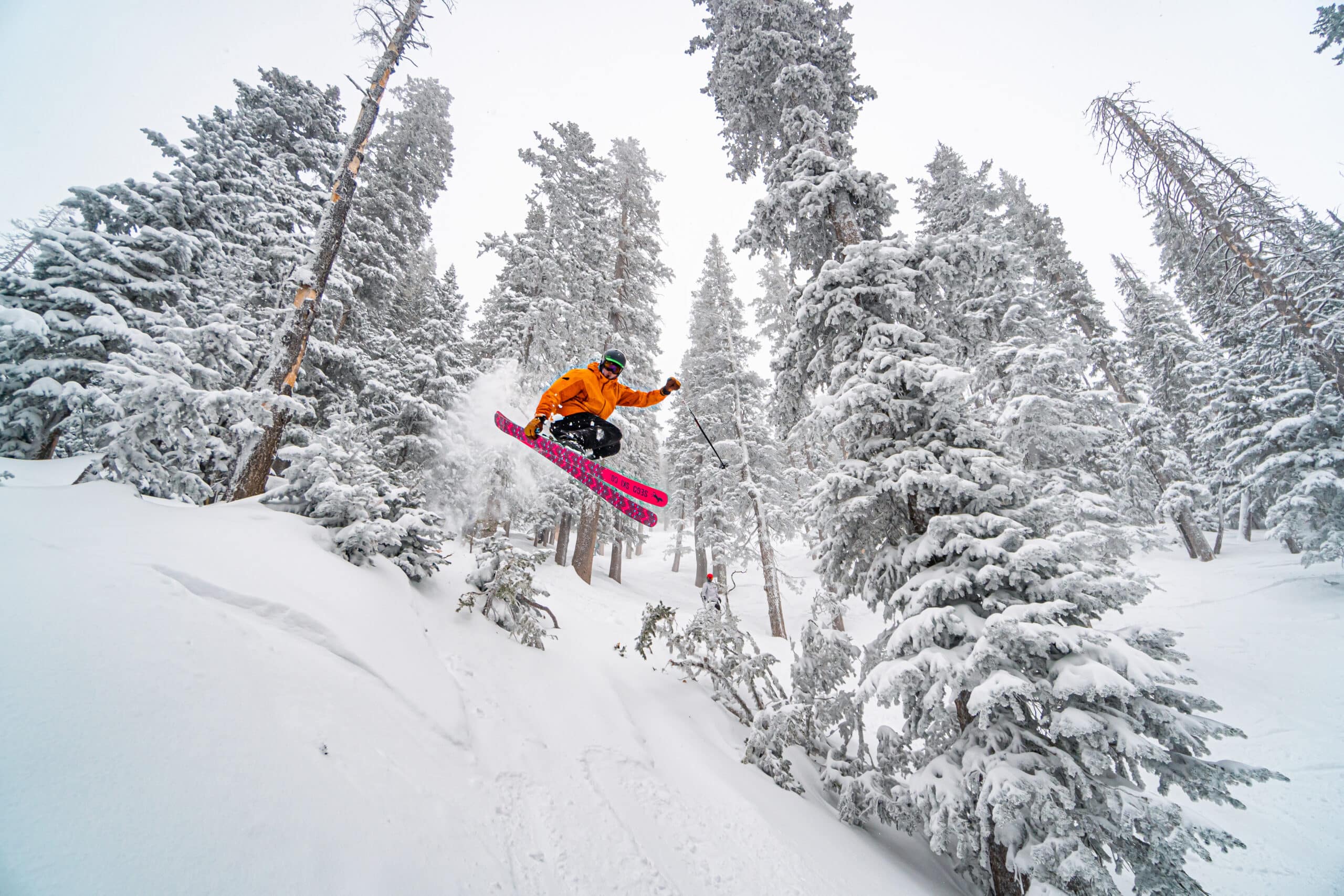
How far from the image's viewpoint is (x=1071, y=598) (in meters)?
5.03

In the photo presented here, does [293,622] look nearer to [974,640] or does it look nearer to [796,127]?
[974,640]

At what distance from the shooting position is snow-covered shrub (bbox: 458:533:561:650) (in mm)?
6930

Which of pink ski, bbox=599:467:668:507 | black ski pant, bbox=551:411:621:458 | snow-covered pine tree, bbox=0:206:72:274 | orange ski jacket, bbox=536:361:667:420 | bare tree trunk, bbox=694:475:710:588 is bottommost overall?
bare tree trunk, bbox=694:475:710:588

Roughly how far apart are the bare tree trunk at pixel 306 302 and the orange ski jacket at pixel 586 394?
177 inches

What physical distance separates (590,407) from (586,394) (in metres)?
0.23

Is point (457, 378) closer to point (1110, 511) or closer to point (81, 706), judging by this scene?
point (81, 706)

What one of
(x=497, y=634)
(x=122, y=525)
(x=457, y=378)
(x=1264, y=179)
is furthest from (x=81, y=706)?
(x=457, y=378)

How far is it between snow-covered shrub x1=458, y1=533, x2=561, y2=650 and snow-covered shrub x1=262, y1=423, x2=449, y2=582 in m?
0.71

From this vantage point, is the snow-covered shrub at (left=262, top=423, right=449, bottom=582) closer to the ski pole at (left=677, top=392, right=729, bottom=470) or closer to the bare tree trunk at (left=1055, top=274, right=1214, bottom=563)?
the ski pole at (left=677, top=392, right=729, bottom=470)

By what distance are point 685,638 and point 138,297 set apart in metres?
15.2

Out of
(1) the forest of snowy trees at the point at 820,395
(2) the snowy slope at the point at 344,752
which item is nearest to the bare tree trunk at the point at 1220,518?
(1) the forest of snowy trees at the point at 820,395

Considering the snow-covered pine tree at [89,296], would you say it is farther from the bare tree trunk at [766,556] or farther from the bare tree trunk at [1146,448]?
the bare tree trunk at [1146,448]

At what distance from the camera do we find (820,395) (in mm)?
7441

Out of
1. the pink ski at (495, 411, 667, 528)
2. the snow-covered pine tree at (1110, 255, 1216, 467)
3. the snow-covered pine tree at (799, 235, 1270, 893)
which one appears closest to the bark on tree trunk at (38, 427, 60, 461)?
the pink ski at (495, 411, 667, 528)
